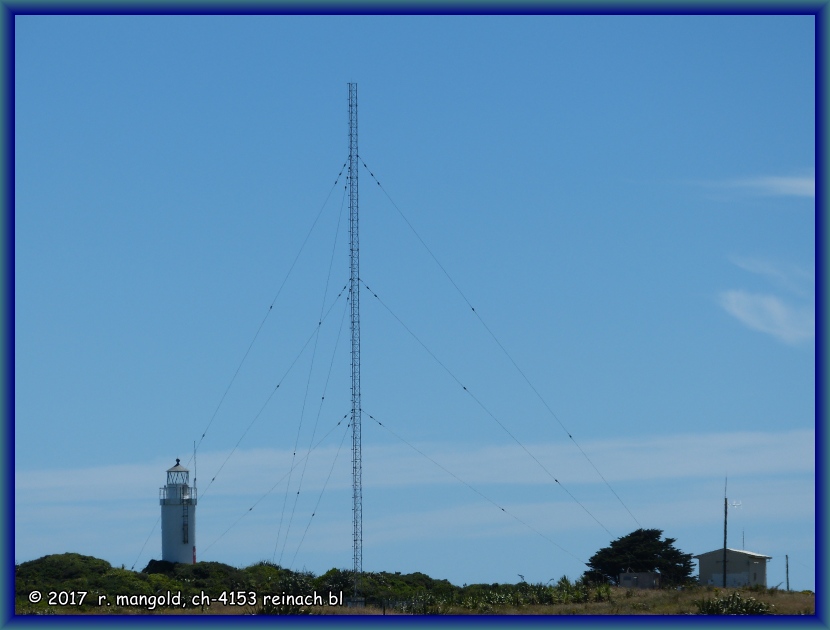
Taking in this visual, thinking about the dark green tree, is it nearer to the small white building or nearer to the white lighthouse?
the small white building

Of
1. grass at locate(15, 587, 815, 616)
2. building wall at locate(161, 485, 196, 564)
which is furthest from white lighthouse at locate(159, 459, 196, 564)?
grass at locate(15, 587, 815, 616)

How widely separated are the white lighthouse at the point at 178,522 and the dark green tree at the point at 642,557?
896 inches

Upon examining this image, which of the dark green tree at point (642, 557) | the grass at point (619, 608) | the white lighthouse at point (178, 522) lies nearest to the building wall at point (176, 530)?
the white lighthouse at point (178, 522)

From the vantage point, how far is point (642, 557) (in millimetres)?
81250

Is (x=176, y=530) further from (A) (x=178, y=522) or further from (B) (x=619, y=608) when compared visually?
(B) (x=619, y=608)

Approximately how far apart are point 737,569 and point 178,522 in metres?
29.9

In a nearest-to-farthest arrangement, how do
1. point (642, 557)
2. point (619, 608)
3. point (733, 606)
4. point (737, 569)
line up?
point (733, 606)
point (619, 608)
point (737, 569)
point (642, 557)

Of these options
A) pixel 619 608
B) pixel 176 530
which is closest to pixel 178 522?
pixel 176 530

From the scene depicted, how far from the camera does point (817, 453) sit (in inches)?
1406

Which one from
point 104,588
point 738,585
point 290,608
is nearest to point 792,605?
point 738,585

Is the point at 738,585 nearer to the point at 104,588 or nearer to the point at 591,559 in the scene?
the point at 591,559

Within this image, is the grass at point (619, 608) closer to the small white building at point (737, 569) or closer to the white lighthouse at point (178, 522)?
the small white building at point (737, 569)

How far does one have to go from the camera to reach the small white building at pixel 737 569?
74.1m

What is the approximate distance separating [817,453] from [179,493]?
4589 cm
